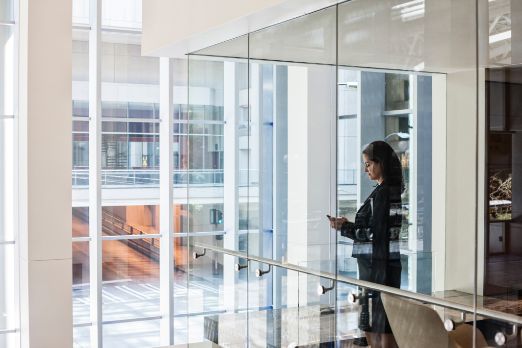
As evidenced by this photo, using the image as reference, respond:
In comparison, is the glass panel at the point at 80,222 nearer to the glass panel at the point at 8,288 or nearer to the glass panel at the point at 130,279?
the glass panel at the point at 130,279

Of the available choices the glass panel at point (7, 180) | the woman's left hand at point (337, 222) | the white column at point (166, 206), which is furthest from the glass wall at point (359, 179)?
the glass panel at point (7, 180)

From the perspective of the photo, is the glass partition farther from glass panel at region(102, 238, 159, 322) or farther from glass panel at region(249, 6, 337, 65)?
glass panel at region(102, 238, 159, 322)

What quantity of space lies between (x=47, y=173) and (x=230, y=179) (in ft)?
9.88

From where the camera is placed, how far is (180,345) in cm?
1155

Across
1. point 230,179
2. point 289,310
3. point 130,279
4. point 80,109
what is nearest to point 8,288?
point 130,279

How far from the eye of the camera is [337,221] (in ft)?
18.2

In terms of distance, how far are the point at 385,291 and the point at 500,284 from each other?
43.6 inches

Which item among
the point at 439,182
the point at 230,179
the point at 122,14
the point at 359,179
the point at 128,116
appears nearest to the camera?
the point at 439,182

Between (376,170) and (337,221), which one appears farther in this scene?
(337,221)

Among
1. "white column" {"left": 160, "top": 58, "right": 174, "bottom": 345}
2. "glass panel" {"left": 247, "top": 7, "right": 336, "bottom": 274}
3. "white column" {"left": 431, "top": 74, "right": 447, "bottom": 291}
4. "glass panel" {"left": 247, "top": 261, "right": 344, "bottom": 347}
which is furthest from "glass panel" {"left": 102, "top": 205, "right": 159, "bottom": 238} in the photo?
"white column" {"left": 431, "top": 74, "right": 447, "bottom": 291}

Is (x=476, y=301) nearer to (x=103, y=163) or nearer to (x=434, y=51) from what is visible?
(x=434, y=51)

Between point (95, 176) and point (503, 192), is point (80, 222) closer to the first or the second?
point (95, 176)

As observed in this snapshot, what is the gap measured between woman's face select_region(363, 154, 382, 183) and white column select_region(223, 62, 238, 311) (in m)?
2.14

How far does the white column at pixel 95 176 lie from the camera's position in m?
11.2
